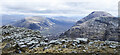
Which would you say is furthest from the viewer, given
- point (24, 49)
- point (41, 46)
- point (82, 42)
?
point (82, 42)

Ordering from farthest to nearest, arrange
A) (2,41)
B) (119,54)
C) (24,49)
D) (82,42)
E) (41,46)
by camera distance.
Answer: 1. (2,41)
2. (82,42)
3. (41,46)
4. (24,49)
5. (119,54)

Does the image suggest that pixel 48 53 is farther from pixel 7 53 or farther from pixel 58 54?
pixel 7 53

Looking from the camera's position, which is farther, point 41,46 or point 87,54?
point 41,46

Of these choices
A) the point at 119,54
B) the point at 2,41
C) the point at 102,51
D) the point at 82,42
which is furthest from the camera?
the point at 2,41

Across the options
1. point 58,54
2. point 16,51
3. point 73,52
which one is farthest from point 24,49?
point 73,52

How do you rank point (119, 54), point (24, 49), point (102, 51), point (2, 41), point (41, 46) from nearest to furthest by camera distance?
point (119, 54), point (102, 51), point (24, 49), point (41, 46), point (2, 41)

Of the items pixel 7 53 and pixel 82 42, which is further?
pixel 82 42

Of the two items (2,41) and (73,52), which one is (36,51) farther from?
(2,41)

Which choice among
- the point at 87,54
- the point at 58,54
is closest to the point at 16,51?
the point at 58,54
